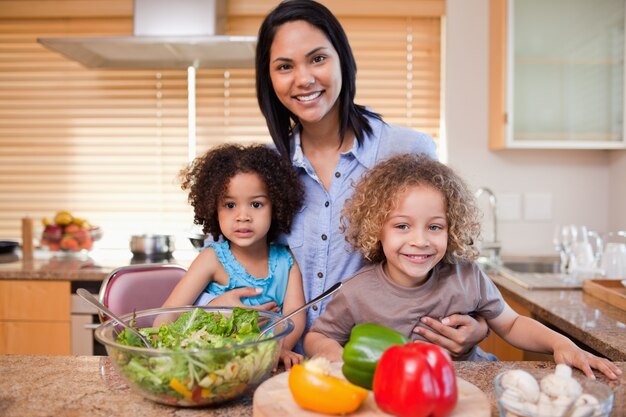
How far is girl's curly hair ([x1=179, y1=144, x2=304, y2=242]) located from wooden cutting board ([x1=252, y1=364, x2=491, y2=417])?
0.71 meters

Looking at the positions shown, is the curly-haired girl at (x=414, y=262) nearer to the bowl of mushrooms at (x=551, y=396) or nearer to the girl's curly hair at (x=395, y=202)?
the girl's curly hair at (x=395, y=202)

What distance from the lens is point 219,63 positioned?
307 cm

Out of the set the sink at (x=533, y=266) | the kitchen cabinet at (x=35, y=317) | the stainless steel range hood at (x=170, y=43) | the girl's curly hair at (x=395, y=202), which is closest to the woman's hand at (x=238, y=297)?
the girl's curly hair at (x=395, y=202)

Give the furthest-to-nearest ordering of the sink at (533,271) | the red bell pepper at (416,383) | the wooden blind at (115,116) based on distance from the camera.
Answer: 1. the wooden blind at (115,116)
2. the sink at (533,271)
3. the red bell pepper at (416,383)

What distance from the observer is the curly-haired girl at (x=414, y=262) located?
1.39 metres

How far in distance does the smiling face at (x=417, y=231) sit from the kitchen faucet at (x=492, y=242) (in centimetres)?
159

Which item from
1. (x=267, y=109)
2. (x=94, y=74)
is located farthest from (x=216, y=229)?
(x=94, y=74)

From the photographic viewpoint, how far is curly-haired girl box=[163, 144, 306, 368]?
1594mm

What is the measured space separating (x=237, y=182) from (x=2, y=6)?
250cm

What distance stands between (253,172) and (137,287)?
1.51 ft

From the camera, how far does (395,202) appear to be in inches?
55.4

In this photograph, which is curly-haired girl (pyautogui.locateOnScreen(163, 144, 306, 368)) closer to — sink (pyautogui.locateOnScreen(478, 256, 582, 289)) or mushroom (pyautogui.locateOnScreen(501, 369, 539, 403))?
mushroom (pyautogui.locateOnScreen(501, 369, 539, 403))

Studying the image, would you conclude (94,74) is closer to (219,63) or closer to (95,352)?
(219,63)

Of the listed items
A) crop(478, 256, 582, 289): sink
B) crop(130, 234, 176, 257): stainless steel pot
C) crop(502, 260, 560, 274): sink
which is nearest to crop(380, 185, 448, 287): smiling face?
crop(478, 256, 582, 289): sink
